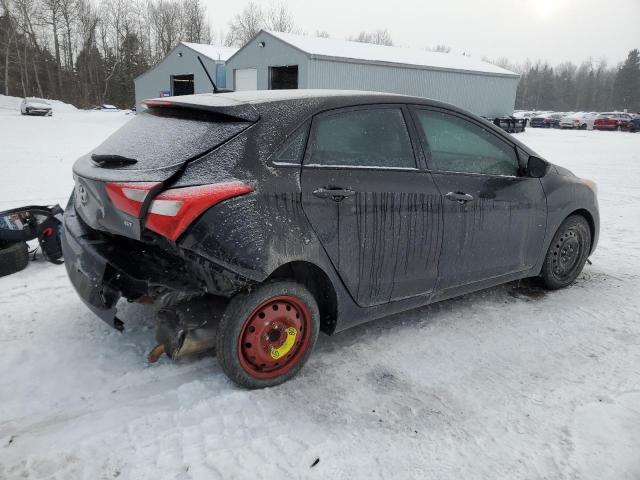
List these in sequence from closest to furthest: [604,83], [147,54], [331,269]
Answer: [331,269] → [147,54] → [604,83]

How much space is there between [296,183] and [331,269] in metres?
0.55

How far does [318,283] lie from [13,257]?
2902mm

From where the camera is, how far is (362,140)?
120 inches

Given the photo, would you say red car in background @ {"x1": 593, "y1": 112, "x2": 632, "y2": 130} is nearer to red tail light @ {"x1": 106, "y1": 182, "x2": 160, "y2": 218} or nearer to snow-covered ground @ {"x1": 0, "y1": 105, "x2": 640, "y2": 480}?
snow-covered ground @ {"x1": 0, "y1": 105, "x2": 640, "y2": 480}

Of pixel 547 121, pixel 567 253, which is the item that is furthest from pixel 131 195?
pixel 547 121

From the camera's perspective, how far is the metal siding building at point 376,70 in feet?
79.8

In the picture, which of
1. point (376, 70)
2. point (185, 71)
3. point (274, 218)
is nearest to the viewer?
point (274, 218)

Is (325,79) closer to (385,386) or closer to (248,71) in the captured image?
(248,71)

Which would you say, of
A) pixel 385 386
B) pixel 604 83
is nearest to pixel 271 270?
pixel 385 386

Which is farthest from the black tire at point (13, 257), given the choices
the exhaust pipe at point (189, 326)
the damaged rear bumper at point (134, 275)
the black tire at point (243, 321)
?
the black tire at point (243, 321)

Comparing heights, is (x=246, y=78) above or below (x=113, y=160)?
above

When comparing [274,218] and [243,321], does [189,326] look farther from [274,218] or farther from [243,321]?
[274,218]

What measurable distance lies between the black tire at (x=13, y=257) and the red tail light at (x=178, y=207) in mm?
2503

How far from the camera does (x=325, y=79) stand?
79.6 ft
